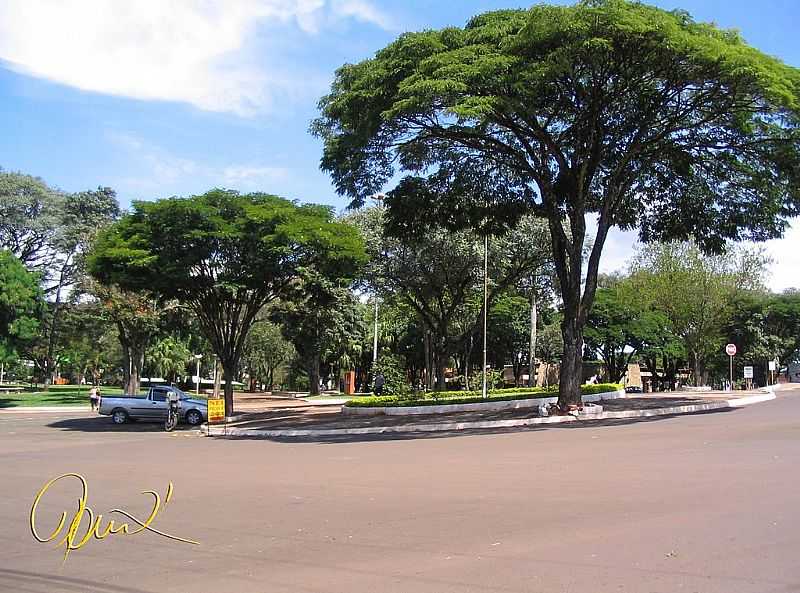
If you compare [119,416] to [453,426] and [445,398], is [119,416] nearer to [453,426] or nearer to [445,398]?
[445,398]

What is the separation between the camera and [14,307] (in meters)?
40.5

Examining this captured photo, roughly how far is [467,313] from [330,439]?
26122 mm

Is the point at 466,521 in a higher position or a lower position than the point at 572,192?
lower

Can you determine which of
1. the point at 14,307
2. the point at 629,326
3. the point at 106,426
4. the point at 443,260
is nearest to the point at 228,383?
the point at 106,426

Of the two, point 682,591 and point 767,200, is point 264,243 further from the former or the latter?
point 682,591

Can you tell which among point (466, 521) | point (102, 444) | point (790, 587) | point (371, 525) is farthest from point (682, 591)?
point (102, 444)

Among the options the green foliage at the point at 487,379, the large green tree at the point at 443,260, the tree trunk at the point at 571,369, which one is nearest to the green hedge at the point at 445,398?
the green foliage at the point at 487,379

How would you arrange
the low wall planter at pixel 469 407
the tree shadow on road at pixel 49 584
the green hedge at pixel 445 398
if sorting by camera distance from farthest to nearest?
the green hedge at pixel 445 398
the low wall planter at pixel 469 407
the tree shadow on road at pixel 49 584

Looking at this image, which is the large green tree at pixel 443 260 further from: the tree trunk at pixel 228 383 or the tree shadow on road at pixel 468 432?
the tree shadow on road at pixel 468 432

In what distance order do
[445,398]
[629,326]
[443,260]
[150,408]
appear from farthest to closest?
[629,326]
[443,260]
[150,408]
[445,398]

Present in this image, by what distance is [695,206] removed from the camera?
25656mm

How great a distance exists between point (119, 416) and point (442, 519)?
2525 centimetres

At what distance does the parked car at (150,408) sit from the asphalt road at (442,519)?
13548 millimetres

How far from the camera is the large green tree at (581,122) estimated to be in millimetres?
17688
